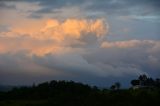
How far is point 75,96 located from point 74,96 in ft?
0.66

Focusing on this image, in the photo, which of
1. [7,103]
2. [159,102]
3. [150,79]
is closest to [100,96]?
[159,102]

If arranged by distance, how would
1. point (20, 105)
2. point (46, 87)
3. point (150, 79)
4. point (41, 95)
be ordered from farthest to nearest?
point (150, 79), point (46, 87), point (41, 95), point (20, 105)

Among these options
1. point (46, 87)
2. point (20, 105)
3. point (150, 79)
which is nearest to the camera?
point (20, 105)

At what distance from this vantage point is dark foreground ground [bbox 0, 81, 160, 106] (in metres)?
80.4

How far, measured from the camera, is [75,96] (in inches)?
3583

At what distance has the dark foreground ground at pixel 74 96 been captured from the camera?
3164 inches

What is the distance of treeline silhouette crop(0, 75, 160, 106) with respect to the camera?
8056 cm

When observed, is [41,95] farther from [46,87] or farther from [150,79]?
[150,79]

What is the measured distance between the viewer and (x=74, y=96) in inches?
3583

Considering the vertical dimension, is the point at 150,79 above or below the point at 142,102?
above

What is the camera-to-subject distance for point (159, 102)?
261 ft

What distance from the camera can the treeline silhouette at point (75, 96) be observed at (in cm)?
8056

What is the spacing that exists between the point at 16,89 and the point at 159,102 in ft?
137

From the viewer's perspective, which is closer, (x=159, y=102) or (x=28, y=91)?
(x=159, y=102)
